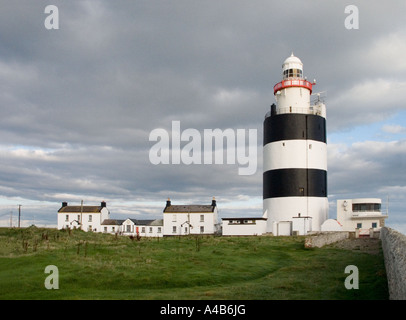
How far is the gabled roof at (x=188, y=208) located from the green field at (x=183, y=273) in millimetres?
32181

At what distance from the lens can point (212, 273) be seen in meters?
24.1

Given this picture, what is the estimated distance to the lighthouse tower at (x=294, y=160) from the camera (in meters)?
49.1

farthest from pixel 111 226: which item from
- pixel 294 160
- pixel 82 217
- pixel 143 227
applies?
pixel 294 160

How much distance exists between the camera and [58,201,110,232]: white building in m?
77.1

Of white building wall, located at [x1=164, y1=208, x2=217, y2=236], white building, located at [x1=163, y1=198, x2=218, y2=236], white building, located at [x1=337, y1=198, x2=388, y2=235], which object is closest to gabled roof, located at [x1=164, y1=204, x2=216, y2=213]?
white building, located at [x1=163, y1=198, x2=218, y2=236]

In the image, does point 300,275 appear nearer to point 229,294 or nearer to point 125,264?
point 229,294

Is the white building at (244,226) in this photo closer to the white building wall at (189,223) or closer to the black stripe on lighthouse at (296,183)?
the black stripe on lighthouse at (296,183)

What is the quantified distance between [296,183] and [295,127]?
20.9ft

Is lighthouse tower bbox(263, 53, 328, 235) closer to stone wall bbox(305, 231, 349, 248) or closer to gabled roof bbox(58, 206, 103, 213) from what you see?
stone wall bbox(305, 231, 349, 248)

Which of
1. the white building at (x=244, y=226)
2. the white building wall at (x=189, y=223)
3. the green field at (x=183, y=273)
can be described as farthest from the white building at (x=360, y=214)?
the white building wall at (x=189, y=223)

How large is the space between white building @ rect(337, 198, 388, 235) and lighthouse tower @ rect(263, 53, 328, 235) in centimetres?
213

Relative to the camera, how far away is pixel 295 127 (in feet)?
165
